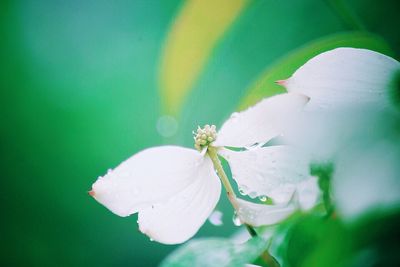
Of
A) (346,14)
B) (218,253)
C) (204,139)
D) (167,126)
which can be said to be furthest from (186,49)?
(218,253)

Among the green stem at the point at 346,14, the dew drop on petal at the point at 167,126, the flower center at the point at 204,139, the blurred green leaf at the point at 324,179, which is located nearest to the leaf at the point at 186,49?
the dew drop on petal at the point at 167,126

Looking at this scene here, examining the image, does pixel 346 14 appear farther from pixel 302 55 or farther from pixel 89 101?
pixel 89 101

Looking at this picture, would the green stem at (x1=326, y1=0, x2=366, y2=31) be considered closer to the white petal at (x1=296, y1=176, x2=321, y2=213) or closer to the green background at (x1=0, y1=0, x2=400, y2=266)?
the green background at (x1=0, y1=0, x2=400, y2=266)

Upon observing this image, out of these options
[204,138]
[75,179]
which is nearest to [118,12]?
[75,179]

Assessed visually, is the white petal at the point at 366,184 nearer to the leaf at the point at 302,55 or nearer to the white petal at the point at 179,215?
the white petal at the point at 179,215

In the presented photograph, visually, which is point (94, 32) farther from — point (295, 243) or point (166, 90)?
point (295, 243)

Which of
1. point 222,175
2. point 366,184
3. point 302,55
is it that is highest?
point 302,55
